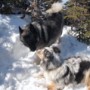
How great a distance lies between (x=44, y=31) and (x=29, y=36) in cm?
62

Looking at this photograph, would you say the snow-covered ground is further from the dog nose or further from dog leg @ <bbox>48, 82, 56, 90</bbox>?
the dog nose

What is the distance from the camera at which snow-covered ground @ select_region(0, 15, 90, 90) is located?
8.91 meters

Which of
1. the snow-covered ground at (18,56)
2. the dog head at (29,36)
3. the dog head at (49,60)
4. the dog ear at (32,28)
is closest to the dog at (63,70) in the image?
the dog head at (49,60)

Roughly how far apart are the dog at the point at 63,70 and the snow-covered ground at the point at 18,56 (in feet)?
0.73

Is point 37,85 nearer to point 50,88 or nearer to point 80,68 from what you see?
point 50,88

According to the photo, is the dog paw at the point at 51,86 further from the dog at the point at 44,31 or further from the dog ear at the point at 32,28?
the dog ear at the point at 32,28

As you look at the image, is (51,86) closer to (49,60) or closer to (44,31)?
(49,60)

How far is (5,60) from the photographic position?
9898mm

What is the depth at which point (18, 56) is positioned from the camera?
10219 millimetres

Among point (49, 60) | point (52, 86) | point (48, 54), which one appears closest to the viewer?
point (52, 86)

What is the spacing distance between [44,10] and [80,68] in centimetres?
461

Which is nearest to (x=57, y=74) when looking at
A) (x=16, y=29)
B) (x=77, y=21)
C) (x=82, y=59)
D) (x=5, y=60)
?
(x=82, y=59)

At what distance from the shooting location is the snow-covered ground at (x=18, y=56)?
8914 millimetres

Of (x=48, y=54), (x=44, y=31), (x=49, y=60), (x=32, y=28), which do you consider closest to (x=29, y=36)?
(x=32, y=28)
